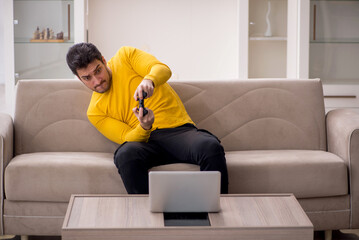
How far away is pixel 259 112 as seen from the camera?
8.98ft

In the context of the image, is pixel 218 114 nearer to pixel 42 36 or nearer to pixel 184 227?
pixel 184 227

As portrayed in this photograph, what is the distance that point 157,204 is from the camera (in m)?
1.62

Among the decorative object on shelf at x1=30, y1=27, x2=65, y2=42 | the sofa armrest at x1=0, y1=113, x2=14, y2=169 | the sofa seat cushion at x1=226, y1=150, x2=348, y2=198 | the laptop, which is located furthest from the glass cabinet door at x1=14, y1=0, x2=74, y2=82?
the laptop

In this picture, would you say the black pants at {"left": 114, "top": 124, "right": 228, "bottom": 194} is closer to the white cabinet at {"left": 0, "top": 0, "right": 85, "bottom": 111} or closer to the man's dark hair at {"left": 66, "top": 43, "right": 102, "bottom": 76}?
the man's dark hair at {"left": 66, "top": 43, "right": 102, "bottom": 76}

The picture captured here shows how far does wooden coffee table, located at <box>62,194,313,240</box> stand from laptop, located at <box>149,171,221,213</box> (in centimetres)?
4

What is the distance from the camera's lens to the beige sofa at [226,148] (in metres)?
2.30

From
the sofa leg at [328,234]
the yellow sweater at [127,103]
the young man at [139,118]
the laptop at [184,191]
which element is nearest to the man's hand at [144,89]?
the young man at [139,118]

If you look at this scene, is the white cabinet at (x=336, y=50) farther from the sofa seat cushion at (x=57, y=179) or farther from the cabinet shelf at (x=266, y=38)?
the sofa seat cushion at (x=57, y=179)

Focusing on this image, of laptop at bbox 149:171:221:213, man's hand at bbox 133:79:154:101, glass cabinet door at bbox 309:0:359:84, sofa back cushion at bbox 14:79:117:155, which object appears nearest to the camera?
laptop at bbox 149:171:221:213

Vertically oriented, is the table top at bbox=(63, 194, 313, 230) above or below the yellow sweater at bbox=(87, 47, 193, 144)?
below

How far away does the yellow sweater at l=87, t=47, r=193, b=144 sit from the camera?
2.46m

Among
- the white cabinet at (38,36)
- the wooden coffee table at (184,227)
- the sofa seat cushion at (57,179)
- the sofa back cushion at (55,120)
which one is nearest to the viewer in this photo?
the wooden coffee table at (184,227)

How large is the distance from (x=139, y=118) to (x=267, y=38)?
1973 millimetres

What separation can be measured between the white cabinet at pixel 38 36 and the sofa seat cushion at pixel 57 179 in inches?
62.8
